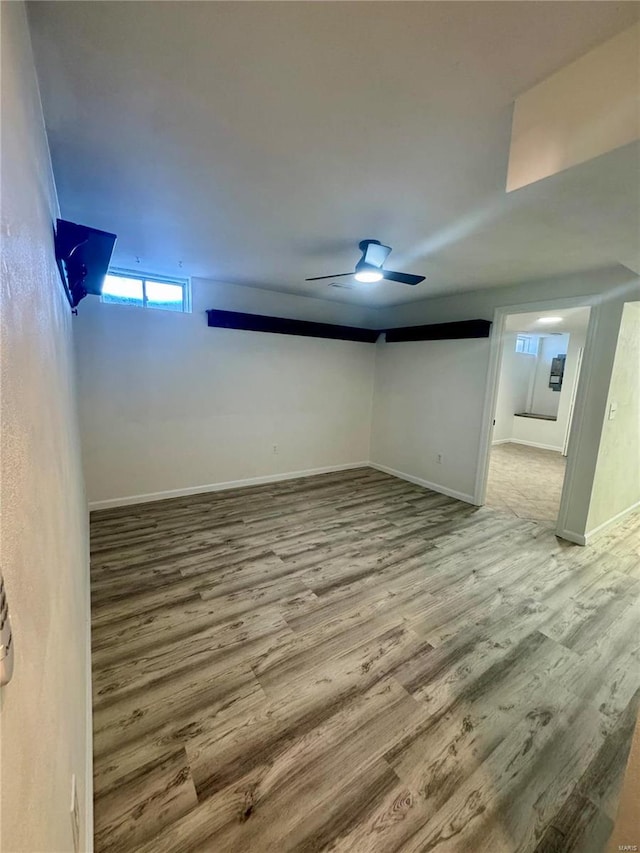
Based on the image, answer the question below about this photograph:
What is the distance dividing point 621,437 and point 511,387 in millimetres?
4508

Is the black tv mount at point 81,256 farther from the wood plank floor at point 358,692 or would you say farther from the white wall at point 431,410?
the white wall at point 431,410

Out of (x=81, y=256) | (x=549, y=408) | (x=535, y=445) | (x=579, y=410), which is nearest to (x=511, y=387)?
(x=549, y=408)

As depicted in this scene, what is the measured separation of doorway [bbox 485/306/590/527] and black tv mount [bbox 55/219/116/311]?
4.49 metres

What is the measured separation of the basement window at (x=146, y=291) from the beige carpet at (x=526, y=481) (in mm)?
4478

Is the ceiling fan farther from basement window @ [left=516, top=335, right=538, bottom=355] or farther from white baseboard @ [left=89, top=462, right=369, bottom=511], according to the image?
basement window @ [left=516, top=335, right=538, bottom=355]

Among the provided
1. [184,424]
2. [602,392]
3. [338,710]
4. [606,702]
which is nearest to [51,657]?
[338,710]

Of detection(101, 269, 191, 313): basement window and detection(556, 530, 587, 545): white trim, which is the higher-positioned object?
detection(101, 269, 191, 313): basement window

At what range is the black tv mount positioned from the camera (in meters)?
1.62

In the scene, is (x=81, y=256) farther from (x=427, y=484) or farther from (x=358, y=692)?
(x=427, y=484)

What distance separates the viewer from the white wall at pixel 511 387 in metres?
7.32

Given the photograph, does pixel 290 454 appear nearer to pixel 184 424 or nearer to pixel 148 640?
pixel 184 424

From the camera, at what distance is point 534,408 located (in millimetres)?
7887

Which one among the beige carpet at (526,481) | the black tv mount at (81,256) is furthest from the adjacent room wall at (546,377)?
the black tv mount at (81,256)

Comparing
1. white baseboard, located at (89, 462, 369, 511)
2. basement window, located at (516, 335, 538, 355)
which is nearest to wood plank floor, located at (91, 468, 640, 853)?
white baseboard, located at (89, 462, 369, 511)
